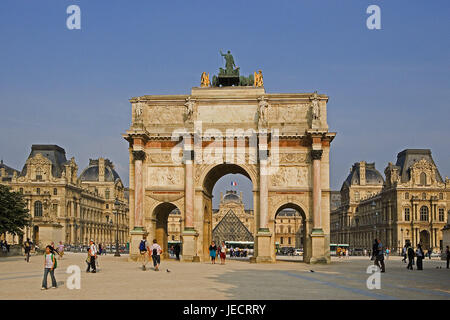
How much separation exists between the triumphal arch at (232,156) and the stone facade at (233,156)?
7 centimetres

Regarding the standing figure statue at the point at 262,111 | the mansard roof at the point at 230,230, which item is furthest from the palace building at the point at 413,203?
the standing figure statue at the point at 262,111

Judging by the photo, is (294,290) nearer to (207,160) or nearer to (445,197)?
(207,160)

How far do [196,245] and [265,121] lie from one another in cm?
994

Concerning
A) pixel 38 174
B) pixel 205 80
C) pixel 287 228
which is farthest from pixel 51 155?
pixel 287 228

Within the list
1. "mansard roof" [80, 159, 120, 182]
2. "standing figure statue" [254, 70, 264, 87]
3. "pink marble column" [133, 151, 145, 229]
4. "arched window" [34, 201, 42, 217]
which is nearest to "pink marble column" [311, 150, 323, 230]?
"standing figure statue" [254, 70, 264, 87]

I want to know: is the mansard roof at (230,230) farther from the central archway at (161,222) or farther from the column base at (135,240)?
the column base at (135,240)

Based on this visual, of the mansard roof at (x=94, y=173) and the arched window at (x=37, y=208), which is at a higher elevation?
the mansard roof at (x=94, y=173)

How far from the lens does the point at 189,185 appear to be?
42281 mm

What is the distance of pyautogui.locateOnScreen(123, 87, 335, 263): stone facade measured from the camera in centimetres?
4178

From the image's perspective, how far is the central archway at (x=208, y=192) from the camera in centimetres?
4281

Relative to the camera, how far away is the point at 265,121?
42.1 meters

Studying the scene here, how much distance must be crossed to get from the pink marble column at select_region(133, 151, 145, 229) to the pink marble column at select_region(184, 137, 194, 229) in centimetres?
315

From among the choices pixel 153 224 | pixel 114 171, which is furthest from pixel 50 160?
pixel 153 224

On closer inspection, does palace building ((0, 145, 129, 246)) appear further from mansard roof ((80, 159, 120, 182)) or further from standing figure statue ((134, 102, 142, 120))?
standing figure statue ((134, 102, 142, 120))
